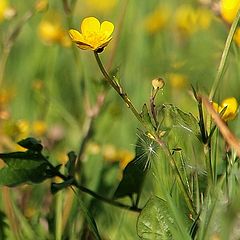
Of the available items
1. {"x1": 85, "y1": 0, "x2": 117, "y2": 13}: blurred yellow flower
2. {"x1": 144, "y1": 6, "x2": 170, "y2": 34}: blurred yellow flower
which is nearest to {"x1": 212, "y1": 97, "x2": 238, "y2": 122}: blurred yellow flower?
{"x1": 144, "y1": 6, "x2": 170, "y2": 34}: blurred yellow flower

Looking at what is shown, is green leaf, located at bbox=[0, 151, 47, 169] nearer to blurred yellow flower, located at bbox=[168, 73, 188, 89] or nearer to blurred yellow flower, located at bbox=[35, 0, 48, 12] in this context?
blurred yellow flower, located at bbox=[35, 0, 48, 12]

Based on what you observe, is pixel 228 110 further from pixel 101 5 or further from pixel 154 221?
pixel 101 5

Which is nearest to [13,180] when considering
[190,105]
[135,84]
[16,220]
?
[16,220]

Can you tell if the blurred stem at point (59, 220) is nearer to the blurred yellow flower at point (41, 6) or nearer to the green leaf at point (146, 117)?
the green leaf at point (146, 117)

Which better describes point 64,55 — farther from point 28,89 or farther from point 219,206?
point 219,206

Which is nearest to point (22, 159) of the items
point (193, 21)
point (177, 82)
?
point (177, 82)
